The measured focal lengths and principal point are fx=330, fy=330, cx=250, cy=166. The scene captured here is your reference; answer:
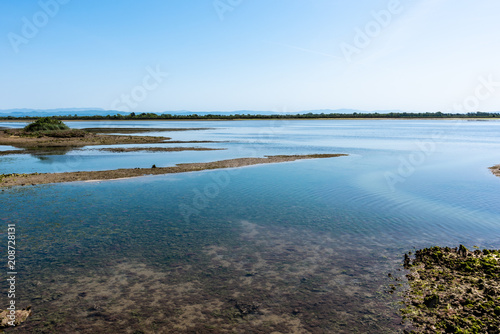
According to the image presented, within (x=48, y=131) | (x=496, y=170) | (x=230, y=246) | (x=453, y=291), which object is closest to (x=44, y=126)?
(x=48, y=131)

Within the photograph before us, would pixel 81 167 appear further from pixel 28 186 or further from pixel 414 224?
pixel 414 224

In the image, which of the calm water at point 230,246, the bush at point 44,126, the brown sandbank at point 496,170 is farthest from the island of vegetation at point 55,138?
the brown sandbank at point 496,170

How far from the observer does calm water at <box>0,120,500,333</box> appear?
28.7 feet

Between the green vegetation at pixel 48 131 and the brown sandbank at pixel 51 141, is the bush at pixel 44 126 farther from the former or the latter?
the brown sandbank at pixel 51 141

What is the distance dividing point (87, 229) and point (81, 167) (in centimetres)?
2065

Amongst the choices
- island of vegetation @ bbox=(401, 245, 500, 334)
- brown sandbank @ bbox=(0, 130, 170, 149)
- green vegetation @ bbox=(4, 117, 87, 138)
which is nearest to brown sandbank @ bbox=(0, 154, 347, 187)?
island of vegetation @ bbox=(401, 245, 500, 334)

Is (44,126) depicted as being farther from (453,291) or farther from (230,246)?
(453,291)

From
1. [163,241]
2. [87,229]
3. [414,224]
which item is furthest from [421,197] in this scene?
[87,229]

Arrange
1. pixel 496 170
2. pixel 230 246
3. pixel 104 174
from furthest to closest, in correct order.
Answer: pixel 496 170 < pixel 104 174 < pixel 230 246

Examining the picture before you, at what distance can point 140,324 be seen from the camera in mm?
8336

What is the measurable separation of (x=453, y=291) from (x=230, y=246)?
7.80 meters

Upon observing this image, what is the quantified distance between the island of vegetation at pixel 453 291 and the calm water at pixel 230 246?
65 cm

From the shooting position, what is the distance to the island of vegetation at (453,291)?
318 inches

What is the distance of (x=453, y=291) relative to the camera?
9.51 metres
